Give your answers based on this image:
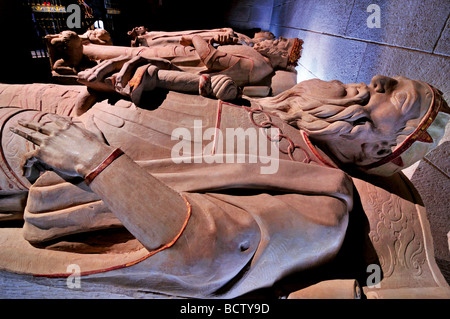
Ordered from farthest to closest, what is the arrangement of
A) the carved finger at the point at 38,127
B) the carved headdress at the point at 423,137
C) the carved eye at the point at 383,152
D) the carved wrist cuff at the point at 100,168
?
the carved eye at the point at 383,152 < the carved headdress at the point at 423,137 < the carved finger at the point at 38,127 < the carved wrist cuff at the point at 100,168

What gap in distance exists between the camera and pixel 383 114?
138cm

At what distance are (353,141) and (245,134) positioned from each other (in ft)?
2.07

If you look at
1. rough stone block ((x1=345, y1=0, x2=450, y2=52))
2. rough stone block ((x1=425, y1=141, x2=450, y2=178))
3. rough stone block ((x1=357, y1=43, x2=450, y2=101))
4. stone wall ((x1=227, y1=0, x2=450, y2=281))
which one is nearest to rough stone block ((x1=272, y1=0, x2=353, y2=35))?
stone wall ((x1=227, y1=0, x2=450, y2=281))

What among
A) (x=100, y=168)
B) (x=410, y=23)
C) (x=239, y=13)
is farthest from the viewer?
(x=239, y=13)

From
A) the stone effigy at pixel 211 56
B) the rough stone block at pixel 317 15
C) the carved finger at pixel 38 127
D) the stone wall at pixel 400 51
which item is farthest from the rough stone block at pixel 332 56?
the carved finger at pixel 38 127

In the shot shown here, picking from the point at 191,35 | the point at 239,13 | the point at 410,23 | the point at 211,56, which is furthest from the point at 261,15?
the point at 410,23

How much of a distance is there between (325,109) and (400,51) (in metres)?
1.54

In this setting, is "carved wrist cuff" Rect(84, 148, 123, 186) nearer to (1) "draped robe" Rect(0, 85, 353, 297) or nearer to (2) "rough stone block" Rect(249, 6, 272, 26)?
(1) "draped robe" Rect(0, 85, 353, 297)

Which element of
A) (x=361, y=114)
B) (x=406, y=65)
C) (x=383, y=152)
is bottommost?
(x=383, y=152)

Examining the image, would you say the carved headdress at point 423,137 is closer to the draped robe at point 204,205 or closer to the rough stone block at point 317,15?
the draped robe at point 204,205

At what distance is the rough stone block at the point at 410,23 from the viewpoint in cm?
195

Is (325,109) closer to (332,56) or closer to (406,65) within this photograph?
(406,65)

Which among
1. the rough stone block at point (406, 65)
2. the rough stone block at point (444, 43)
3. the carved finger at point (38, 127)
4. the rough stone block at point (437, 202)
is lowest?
the rough stone block at point (437, 202)

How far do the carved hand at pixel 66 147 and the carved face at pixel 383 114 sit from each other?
126 cm
